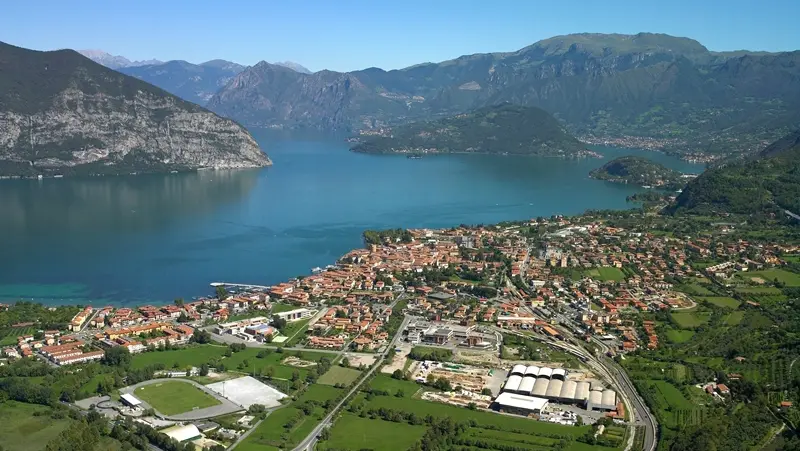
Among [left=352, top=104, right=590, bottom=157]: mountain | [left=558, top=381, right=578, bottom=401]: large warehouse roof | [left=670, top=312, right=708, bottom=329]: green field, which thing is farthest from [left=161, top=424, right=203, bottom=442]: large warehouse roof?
[left=352, top=104, right=590, bottom=157]: mountain

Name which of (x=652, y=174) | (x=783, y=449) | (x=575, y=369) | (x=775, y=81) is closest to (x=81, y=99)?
(x=652, y=174)

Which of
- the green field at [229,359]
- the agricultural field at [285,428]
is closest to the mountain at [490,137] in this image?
the green field at [229,359]

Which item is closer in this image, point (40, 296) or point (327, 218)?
point (40, 296)

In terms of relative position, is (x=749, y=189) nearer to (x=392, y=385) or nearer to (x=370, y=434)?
(x=392, y=385)

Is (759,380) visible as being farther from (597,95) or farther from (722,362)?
(597,95)

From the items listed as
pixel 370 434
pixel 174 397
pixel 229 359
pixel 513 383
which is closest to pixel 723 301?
pixel 513 383
